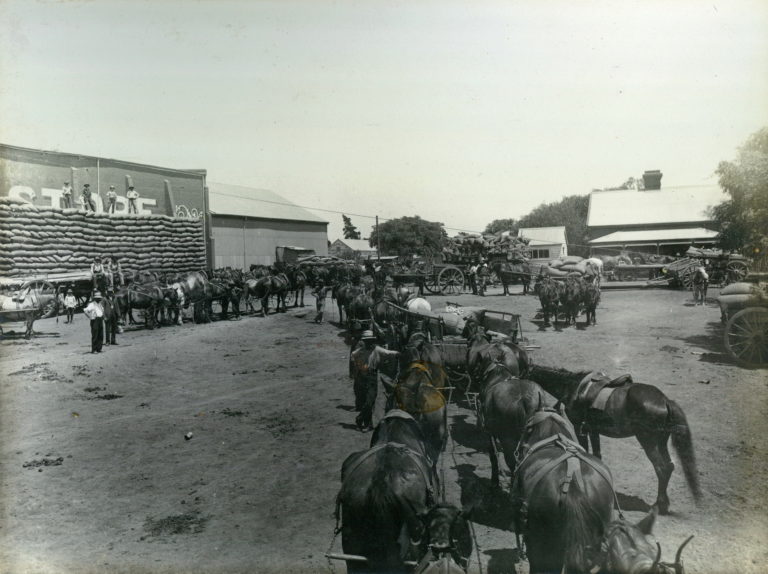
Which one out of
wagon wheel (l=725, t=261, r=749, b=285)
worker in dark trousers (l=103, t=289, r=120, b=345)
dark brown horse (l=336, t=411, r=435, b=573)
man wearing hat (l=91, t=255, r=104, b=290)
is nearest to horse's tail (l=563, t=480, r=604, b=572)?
dark brown horse (l=336, t=411, r=435, b=573)

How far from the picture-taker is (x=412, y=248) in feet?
245

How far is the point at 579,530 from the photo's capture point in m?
4.46

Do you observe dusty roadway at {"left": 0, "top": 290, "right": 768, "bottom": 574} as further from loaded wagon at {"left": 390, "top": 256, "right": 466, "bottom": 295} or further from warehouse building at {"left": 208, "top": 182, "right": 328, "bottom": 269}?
warehouse building at {"left": 208, "top": 182, "right": 328, "bottom": 269}

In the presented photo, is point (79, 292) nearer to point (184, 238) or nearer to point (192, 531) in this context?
point (184, 238)

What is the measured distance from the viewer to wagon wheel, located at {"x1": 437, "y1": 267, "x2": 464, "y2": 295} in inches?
1164

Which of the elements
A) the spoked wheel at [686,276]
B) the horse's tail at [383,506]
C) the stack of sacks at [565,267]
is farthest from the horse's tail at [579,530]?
the spoked wheel at [686,276]

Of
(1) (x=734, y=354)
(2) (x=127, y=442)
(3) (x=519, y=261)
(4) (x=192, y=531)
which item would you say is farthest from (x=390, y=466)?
(3) (x=519, y=261)

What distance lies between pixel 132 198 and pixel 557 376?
27135 mm

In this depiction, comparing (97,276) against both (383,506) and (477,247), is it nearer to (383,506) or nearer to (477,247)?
(477,247)

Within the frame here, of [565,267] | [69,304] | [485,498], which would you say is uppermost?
[565,267]

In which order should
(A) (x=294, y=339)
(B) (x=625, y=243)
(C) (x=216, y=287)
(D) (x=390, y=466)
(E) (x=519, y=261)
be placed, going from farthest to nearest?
(B) (x=625, y=243)
(E) (x=519, y=261)
(C) (x=216, y=287)
(A) (x=294, y=339)
(D) (x=390, y=466)

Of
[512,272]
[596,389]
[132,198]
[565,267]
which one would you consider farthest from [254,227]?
[596,389]

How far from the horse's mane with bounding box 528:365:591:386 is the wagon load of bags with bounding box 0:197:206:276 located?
68.5 ft

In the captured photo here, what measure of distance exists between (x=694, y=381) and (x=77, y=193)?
88.8 ft
